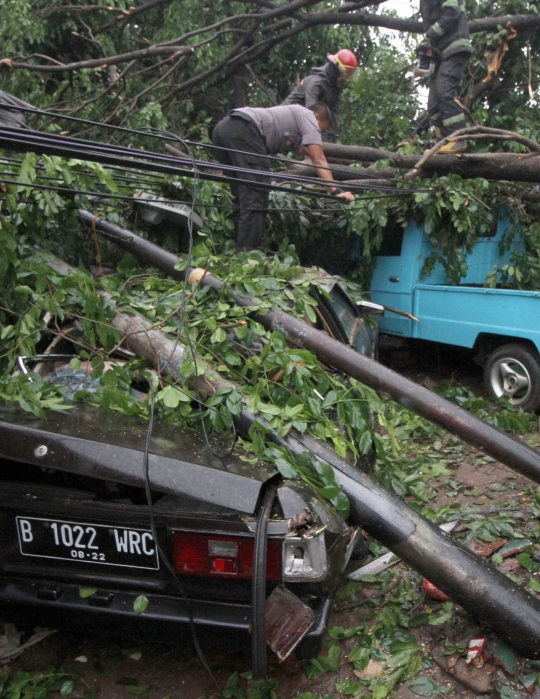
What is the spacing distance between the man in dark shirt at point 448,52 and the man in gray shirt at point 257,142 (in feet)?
6.89

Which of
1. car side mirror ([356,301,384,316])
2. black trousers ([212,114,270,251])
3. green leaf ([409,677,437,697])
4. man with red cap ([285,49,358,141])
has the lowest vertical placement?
green leaf ([409,677,437,697])

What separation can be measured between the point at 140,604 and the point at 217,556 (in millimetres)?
339

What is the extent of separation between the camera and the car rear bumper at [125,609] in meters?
2.06

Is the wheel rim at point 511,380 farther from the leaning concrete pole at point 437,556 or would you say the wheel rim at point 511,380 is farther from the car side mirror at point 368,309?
the leaning concrete pole at point 437,556

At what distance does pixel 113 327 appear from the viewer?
318 cm

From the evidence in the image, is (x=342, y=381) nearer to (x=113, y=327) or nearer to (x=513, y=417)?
(x=113, y=327)

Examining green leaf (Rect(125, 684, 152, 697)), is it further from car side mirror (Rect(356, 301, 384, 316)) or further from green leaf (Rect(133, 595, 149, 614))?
car side mirror (Rect(356, 301, 384, 316))

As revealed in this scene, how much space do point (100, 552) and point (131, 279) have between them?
2187 mm

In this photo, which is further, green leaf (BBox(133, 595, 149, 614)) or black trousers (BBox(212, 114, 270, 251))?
black trousers (BBox(212, 114, 270, 251))

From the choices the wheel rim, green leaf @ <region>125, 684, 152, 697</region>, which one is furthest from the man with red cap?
green leaf @ <region>125, 684, 152, 697</region>

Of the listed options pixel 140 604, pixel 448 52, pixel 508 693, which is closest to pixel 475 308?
pixel 448 52

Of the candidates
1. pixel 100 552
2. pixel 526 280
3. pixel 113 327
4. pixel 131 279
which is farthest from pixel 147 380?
pixel 526 280

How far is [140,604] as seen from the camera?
2.12 meters

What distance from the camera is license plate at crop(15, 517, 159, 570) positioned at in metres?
2.13
